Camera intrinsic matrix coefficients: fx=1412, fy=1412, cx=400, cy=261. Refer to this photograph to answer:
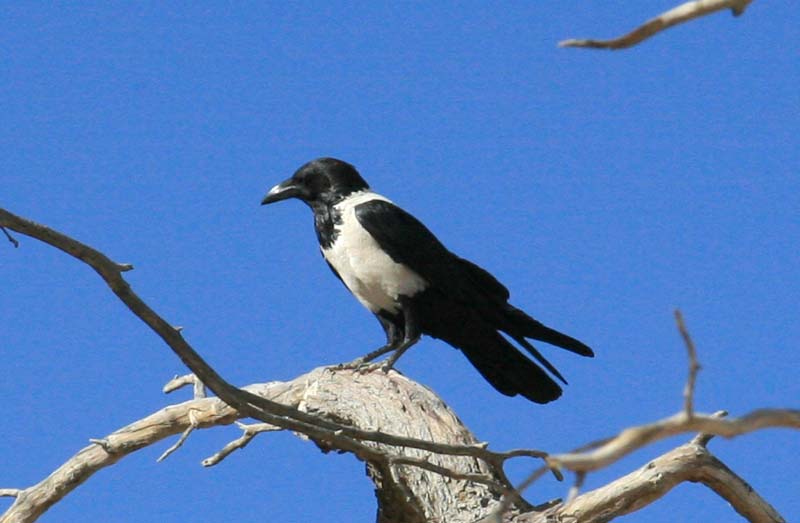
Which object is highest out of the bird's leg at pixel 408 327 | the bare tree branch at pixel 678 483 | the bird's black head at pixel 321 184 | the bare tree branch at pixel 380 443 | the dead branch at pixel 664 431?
the bird's black head at pixel 321 184

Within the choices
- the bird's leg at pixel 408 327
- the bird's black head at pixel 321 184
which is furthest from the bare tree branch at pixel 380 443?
the bird's black head at pixel 321 184

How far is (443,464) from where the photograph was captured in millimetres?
4551

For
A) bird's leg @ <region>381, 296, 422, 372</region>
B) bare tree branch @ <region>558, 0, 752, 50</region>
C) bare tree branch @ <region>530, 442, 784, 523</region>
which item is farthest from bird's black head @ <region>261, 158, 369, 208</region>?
bare tree branch @ <region>558, 0, 752, 50</region>

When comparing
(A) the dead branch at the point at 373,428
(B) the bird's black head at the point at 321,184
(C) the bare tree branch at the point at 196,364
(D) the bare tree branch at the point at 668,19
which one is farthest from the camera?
(B) the bird's black head at the point at 321,184

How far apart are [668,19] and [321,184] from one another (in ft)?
16.0

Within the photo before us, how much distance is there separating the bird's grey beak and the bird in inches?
15.1

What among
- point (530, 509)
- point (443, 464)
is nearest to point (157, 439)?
point (443, 464)

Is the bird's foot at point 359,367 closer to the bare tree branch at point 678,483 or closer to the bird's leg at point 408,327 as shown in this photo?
the bird's leg at point 408,327

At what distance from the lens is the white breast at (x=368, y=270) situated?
20.0ft

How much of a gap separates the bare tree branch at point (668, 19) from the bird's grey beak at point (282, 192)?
16.1ft

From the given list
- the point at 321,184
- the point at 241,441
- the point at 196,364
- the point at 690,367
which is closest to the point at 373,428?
the point at 241,441

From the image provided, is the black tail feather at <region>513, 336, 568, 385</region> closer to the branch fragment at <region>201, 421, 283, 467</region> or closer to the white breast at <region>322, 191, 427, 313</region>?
the white breast at <region>322, 191, 427, 313</region>

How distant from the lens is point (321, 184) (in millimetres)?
6559

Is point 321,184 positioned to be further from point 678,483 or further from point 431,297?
point 678,483
